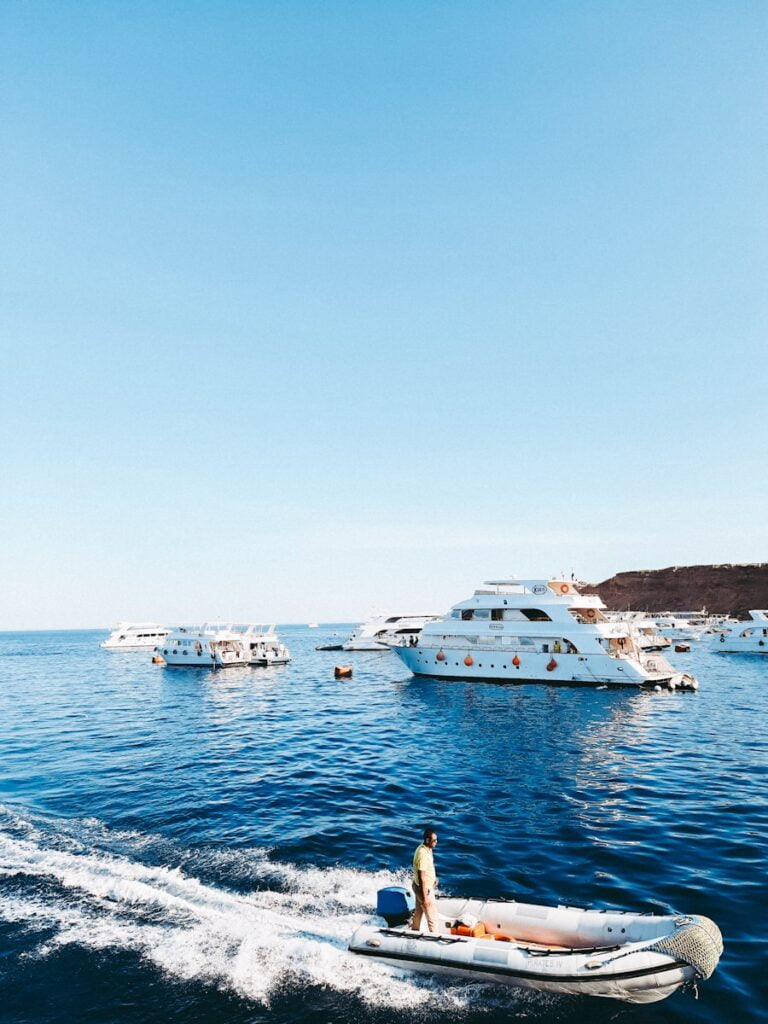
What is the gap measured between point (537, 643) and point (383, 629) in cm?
4053

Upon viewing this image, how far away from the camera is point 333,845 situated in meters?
14.6

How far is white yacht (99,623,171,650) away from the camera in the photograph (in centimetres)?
10219

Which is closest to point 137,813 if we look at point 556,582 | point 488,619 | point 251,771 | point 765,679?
point 251,771

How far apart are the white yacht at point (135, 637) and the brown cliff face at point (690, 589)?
13304 centimetres

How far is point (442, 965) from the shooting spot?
8.87 meters

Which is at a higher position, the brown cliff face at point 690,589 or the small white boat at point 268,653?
the brown cliff face at point 690,589

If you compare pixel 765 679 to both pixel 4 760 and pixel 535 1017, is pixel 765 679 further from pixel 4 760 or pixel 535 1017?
pixel 4 760

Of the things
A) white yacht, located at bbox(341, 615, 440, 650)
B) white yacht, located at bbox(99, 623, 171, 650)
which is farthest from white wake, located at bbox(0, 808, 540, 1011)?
white yacht, located at bbox(99, 623, 171, 650)

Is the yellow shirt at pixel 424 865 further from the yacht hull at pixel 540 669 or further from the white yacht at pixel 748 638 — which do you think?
the white yacht at pixel 748 638

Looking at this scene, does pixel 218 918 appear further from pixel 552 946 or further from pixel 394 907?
pixel 552 946

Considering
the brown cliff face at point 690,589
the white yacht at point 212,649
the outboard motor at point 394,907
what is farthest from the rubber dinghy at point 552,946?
the brown cliff face at point 690,589

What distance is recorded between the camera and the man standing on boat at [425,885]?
31.6 ft

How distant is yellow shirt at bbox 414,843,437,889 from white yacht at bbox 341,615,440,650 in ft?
219


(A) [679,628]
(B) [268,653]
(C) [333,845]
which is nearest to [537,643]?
(C) [333,845]
